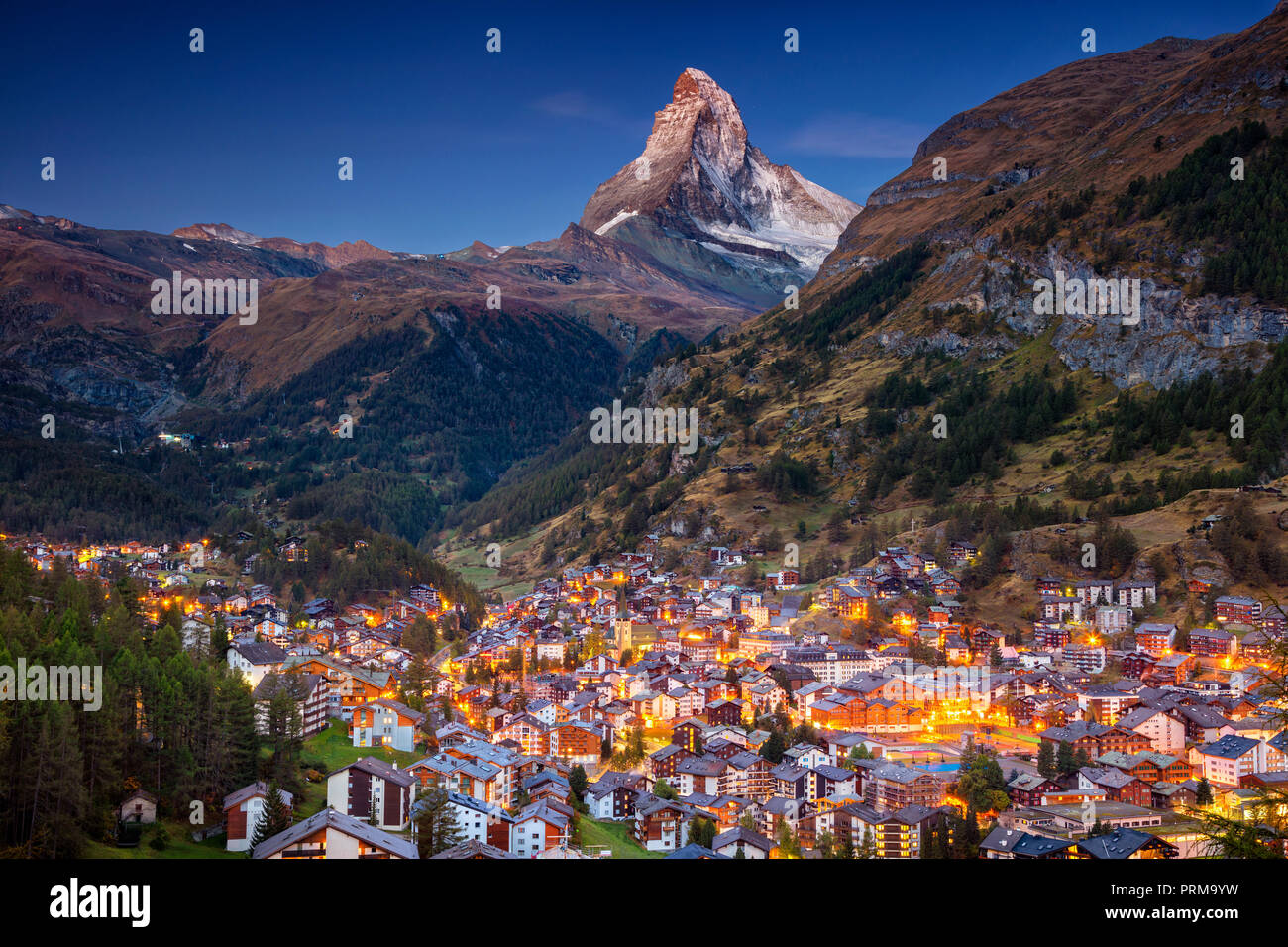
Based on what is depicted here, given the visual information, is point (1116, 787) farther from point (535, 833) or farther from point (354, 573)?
point (354, 573)

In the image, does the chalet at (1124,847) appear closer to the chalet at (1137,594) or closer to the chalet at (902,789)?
the chalet at (902,789)

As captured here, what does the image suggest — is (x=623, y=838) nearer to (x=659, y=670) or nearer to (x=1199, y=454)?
(x=659, y=670)

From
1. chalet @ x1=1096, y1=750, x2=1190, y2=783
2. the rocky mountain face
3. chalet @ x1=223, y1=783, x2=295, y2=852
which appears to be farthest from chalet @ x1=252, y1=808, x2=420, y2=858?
the rocky mountain face

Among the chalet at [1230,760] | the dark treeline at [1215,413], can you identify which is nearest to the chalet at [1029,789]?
the chalet at [1230,760]

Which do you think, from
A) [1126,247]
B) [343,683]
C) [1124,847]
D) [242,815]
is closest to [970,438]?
[1126,247]

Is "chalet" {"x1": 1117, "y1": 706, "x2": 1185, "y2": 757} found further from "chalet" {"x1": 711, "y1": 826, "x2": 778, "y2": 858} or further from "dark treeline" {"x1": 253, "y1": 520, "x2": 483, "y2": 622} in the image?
"dark treeline" {"x1": 253, "y1": 520, "x2": 483, "y2": 622}

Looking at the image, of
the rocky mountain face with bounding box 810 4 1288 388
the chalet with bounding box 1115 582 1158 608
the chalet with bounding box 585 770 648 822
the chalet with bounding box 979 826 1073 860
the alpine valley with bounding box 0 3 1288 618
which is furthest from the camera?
the rocky mountain face with bounding box 810 4 1288 388
